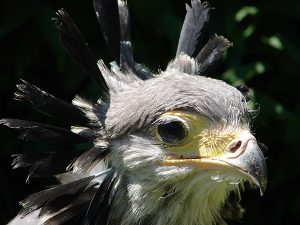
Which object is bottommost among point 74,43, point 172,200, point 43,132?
point 172,200

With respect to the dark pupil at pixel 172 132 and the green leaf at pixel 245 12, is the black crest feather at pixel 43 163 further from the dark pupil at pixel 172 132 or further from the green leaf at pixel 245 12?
the green leaf at pixel 245 12

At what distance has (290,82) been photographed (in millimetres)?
4734

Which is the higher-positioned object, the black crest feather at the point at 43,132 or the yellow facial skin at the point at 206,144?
the black crest feather at the point at 43,132

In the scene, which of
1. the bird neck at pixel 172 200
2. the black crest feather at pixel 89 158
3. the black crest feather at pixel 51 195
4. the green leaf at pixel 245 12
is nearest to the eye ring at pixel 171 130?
the bird neck at pixel 172 200

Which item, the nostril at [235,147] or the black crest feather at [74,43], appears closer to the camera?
the nostril at [235,147]

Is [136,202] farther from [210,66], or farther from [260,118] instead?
[260,118]

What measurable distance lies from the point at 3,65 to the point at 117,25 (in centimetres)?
168

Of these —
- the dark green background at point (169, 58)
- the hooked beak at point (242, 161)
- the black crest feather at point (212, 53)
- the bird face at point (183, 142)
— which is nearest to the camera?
the hooked beak at point (242, 161)

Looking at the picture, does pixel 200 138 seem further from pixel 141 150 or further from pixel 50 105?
pixel 50 105

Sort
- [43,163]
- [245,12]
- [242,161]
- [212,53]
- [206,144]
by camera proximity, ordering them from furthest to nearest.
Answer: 1. [245,12]
2. [212,53]
3. [43,163]
4. [206,144]
5. [242,161]

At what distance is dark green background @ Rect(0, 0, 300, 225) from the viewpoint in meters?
4.35

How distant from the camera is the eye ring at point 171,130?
268 centimetres

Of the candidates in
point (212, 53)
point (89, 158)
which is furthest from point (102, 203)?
point (212, 53)

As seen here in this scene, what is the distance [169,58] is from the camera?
4.50 meters
